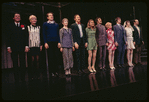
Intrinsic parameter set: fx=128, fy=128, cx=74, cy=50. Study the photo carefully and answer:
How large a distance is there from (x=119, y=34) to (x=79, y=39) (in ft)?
4.78

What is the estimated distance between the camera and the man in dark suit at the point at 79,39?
330cm

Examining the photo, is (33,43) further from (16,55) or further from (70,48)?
(70,48)

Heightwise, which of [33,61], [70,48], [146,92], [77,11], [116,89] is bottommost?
[146,92]

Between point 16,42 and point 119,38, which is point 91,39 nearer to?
point 119,38

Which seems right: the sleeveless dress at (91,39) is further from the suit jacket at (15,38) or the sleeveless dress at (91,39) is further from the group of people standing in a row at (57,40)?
the suit jacket at (15,38)

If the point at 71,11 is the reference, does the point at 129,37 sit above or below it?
below

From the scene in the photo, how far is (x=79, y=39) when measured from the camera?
10.9ft

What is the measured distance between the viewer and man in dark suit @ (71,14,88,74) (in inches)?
130

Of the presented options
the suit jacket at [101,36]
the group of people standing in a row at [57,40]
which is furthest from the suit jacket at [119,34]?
the suit jacket at [101,36]

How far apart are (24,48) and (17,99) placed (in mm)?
1315

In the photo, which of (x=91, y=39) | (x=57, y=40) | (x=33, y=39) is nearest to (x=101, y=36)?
(x=91, y=39)

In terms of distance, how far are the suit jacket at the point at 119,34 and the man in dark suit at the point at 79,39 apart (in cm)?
115

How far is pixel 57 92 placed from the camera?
196cm

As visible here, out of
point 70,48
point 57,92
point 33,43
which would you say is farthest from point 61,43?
point 57,92
